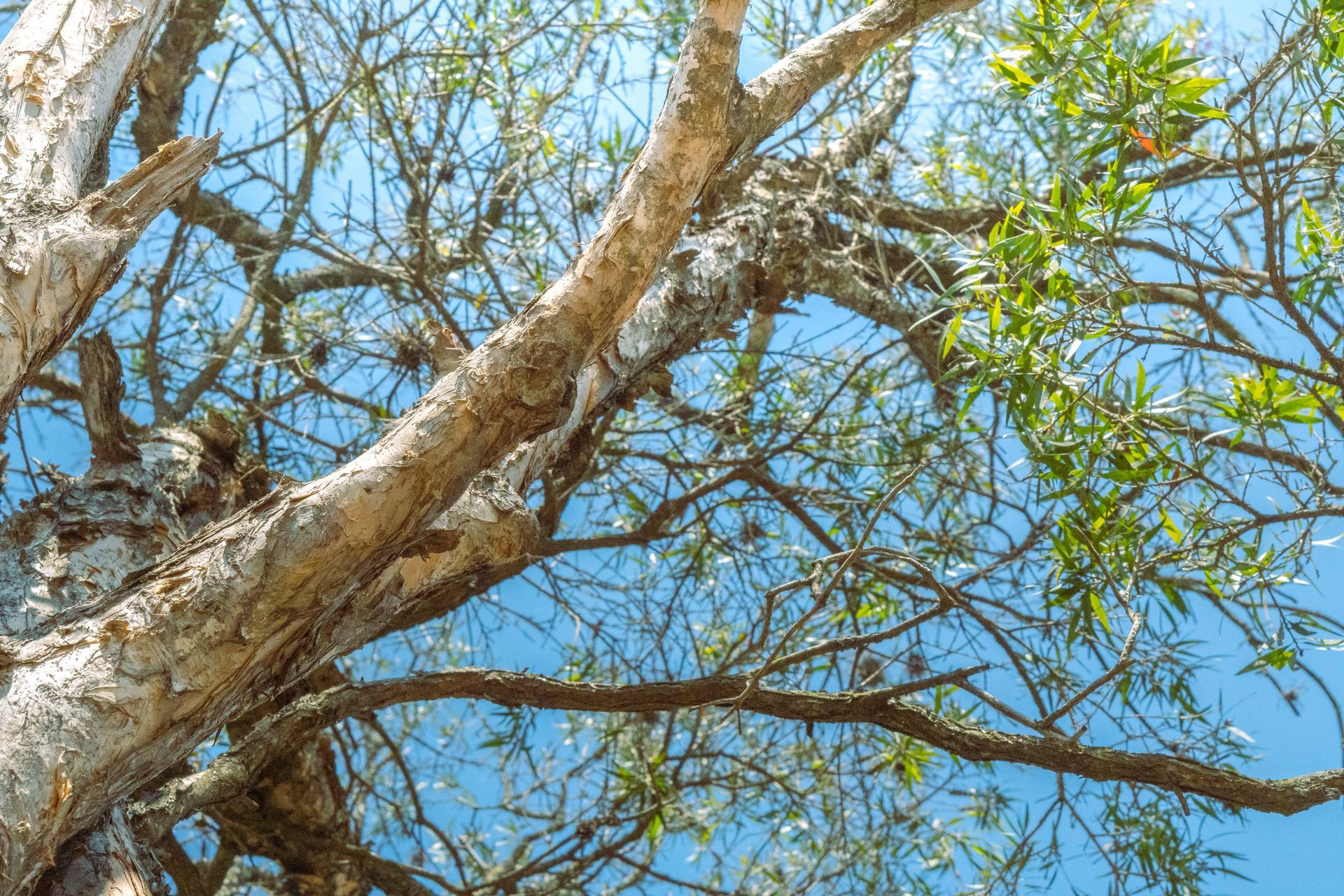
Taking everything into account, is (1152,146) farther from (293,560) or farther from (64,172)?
(64,172)

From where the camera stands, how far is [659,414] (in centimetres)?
224

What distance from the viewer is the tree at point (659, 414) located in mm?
767

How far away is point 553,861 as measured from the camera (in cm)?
143

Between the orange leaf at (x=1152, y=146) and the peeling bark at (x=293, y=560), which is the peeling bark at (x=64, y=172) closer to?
the peeling bark at (x=293, y=560)

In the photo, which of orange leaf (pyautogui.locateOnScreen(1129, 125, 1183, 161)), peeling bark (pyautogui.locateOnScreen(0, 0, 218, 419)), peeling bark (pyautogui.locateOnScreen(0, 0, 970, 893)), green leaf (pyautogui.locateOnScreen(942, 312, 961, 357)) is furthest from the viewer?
green leaf (pyautogui.locateOnScreen(942, 312, 961, 357))

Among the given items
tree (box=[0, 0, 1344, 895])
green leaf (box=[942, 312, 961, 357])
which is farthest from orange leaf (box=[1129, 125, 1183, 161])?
green leaf (box=[942, 312, 961, 357])

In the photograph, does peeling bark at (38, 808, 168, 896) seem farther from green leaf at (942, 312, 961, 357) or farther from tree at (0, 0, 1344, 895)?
green leaf at (942, 312, 961, 357)

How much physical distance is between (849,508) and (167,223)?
192 centimetres

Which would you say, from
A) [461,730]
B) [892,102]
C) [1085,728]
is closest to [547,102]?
[892,102]

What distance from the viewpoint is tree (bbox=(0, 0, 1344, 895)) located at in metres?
0.77

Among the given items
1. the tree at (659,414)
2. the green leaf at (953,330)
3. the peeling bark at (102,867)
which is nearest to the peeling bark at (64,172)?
the tree at (659,414)

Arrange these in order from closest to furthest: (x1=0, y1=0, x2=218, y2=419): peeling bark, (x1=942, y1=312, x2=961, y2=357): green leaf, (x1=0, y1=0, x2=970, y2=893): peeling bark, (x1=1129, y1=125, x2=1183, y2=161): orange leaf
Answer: (x1=0, y1=0, x2=970, y2=893): peeling bark
(x1=0, y1=0, x2=218, y2=419): peeling bark
(x1=1129, y1=125, x2=1183, y2=161): orange leaf
(x1=942, y1=312, x2=961, y2=357): green leaf

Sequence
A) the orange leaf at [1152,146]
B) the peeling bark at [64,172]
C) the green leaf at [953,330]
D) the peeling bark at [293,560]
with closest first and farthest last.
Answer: the peeling bark at [293,560]
the peeling bark at [64,172]
the orange leaf at [1152,146]
the green leaf at [953,330]

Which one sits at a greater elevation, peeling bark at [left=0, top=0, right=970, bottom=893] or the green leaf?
the green leaf
